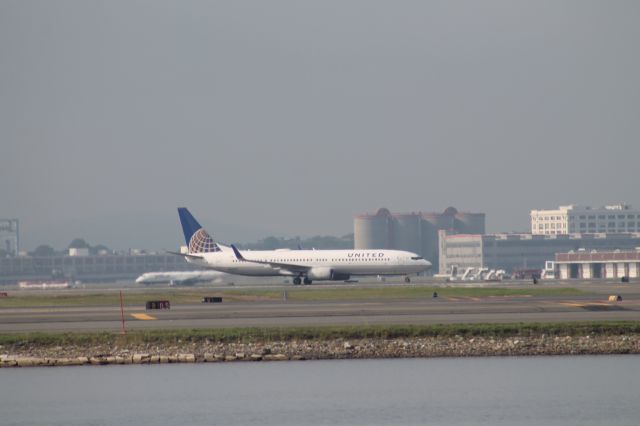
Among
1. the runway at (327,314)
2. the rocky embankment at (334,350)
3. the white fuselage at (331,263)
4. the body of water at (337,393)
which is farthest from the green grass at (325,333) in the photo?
the white fuselage at (331,263)

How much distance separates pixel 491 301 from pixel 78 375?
35.3 m

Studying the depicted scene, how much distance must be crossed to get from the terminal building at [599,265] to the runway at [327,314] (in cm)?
9381

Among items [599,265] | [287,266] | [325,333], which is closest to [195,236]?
[287,266]

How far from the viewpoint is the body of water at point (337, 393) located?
3509 cm

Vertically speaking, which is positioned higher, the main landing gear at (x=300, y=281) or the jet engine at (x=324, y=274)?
the jet engine at (x=324, y=274)

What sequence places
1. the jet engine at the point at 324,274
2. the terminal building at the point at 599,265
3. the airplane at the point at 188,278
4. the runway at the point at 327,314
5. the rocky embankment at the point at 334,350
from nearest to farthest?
the rocky embankment at the point at 334,350, the runway at the point at 327,314, the jet engine at the point at 324,274, the airplane at the point at 188,278, the terminal building at the point at 599,265

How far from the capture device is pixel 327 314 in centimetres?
6309

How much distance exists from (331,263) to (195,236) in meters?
18.9

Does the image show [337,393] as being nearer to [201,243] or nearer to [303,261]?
[303,261]

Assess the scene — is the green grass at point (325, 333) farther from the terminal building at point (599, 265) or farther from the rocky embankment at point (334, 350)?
the terminal building at point (599, 265)

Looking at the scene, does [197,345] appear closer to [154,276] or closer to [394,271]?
[394,271]

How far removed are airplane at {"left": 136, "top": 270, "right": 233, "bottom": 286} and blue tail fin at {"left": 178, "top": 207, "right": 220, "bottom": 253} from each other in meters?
18.4

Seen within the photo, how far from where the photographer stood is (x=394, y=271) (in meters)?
119

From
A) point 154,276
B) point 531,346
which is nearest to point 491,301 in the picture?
point 531,346
